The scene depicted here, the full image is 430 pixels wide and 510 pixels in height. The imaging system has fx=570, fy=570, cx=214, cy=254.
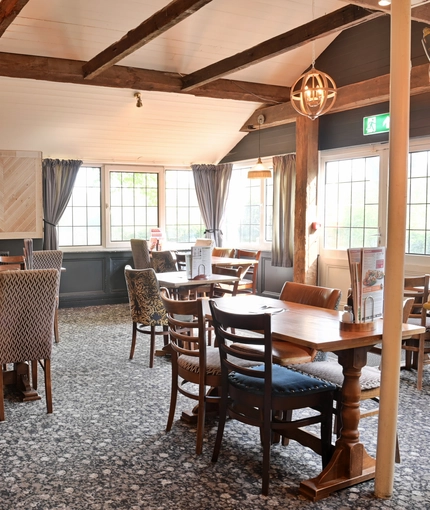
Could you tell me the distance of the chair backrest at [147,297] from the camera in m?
5.30

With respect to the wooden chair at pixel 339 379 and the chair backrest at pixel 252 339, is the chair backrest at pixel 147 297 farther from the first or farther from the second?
the chair backrest at pixel 252 339

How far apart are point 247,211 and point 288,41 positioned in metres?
4.11

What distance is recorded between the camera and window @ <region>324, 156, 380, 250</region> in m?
7.14

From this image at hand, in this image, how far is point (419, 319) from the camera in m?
5.02

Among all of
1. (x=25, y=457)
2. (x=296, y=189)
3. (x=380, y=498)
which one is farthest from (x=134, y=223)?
(x=380, y=498)

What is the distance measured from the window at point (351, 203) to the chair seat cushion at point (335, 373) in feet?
12.7

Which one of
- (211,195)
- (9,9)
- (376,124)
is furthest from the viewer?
(211,195)

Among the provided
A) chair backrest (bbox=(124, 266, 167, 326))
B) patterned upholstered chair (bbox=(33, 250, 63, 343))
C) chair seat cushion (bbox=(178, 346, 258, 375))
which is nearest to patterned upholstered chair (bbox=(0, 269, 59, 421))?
chair seat cushion (bbox=(178, 346, 258, 375))

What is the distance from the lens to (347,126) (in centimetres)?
732

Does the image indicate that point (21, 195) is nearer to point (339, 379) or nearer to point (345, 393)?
point (339, 379)

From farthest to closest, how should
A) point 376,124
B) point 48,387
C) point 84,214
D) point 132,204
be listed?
point 132,204, point 84,214, point 376,124, point 48,387

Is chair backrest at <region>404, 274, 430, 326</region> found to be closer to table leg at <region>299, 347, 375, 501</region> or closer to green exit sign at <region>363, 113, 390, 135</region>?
table leg at <region>299, 347, 375, 501</region>

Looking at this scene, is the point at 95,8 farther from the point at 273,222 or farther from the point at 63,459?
the point at 63,459

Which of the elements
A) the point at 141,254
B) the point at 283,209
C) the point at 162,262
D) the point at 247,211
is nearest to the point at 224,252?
the point at 283,209
